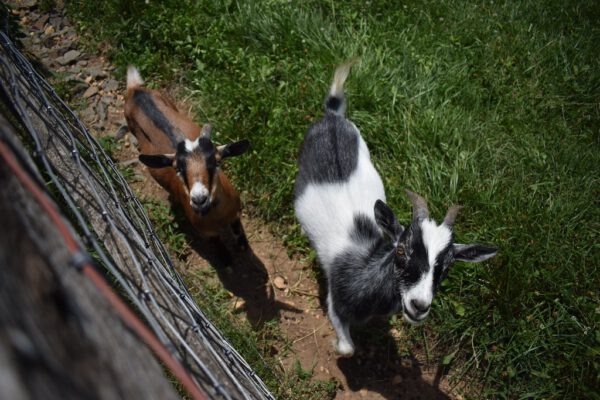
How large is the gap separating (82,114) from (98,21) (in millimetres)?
1035

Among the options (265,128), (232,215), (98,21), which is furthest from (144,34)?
(232,215)

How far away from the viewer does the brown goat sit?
308cm

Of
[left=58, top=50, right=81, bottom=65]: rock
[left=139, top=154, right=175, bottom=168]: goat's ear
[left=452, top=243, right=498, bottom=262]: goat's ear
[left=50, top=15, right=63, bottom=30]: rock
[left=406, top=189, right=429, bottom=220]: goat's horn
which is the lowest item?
[left=452, top=243, right=498, bottom=262]: goat's ear

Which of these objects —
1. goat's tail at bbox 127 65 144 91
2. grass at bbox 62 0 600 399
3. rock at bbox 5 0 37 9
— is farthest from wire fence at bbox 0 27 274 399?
rock at bbox 5 0 37 9

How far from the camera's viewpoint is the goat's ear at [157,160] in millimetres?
3033

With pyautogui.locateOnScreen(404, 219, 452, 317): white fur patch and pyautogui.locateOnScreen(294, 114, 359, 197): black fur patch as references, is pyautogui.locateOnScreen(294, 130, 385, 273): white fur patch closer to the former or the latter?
pyautogui.locateOnScreen(294, 114, 359, 197): black fur patch

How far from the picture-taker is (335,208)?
3.22m

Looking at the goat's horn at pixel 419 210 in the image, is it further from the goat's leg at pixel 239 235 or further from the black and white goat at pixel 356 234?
the goat's leg at pixel 239 235

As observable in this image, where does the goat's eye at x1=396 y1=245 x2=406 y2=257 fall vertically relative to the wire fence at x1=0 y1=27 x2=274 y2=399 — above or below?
below

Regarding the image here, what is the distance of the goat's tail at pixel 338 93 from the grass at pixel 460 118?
35cm

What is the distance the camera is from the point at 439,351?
3213 mm

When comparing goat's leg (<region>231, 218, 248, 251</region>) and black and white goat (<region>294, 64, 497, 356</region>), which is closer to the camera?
black and white goat (<region>294, 64, 497, 356</region>)

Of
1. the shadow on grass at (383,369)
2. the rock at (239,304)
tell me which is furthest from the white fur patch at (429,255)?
the rock at (239,304)

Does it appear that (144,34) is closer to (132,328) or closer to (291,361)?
(291,361)
